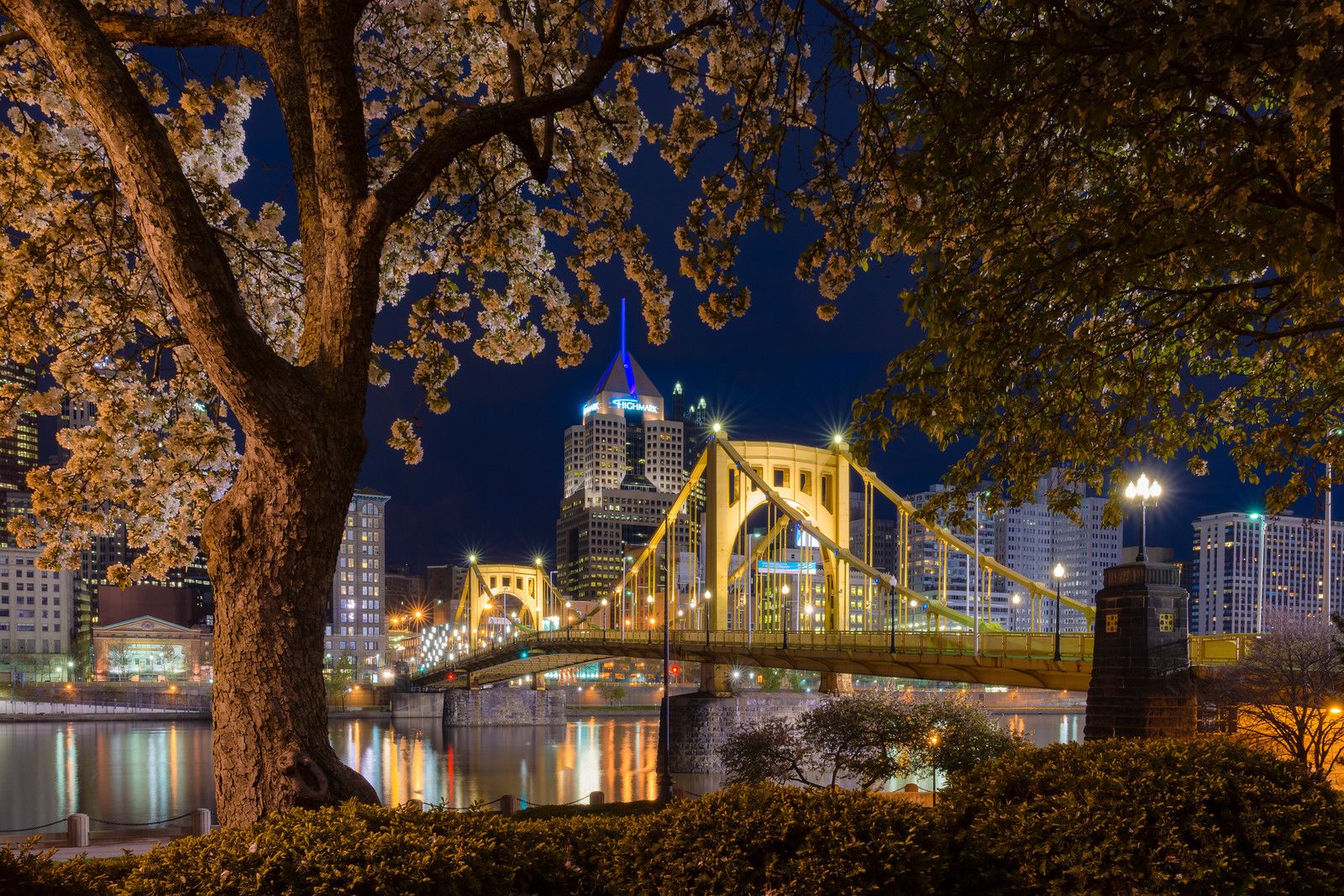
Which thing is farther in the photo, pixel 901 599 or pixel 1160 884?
pixel 901 599

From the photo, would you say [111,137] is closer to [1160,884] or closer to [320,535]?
[320,535]

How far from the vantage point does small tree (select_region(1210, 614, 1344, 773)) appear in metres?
22.4

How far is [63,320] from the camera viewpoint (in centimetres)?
1027

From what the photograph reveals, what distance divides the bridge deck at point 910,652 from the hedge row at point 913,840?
19075 millimetres

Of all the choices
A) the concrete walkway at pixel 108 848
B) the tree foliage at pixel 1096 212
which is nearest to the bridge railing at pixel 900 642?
the tree foliage at pixel 1096 212

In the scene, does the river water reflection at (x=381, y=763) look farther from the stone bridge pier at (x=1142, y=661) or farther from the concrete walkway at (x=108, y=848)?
the stone bridge pier at (x=1142, y=661)

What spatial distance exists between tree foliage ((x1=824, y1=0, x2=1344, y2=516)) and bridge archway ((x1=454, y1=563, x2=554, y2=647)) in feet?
324

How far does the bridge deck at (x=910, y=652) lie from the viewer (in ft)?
91.5

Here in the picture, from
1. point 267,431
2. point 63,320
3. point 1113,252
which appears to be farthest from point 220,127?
point 1113,252

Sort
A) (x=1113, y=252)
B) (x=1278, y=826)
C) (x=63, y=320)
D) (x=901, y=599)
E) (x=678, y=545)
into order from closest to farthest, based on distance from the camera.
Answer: (x=1278, y=826) < (x=1113, y=252) < (x=63, y=320) < (x=901, y=599) < (x=678, y=545)

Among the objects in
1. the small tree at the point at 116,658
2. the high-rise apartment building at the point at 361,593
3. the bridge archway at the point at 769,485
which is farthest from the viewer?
the high-rise apartment building at the point at 361,593

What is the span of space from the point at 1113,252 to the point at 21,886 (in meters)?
7.66

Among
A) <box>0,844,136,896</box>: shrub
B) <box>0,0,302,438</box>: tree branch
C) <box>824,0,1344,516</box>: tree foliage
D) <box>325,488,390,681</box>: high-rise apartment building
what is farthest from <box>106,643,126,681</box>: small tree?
<box>0,0,302,438</box>: tree branch

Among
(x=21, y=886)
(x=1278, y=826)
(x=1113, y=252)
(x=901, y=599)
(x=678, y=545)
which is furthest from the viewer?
(x=678, y=545)
